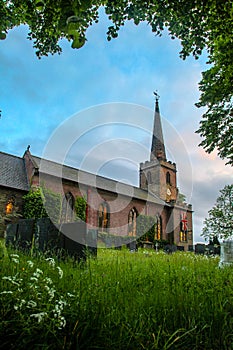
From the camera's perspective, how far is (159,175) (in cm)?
3941

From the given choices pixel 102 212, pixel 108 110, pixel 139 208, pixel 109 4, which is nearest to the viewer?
pixel 109 4

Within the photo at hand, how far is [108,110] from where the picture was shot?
17.6 meters

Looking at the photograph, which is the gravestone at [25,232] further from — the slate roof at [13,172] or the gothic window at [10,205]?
the slate roof at [13,172]

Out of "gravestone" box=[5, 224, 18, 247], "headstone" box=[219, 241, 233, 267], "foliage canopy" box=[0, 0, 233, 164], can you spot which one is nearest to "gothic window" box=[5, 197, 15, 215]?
"gravestone" box=[5, 224, 18, 247]

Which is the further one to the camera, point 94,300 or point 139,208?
point 139,208

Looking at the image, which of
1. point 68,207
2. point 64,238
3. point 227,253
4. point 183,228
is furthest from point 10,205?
point 183,228

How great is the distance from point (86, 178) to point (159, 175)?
14287 millimetres

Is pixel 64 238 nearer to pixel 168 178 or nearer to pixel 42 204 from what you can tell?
pixel 42 204

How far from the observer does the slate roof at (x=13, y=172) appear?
22.3 metres

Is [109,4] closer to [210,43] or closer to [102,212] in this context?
[210,43]

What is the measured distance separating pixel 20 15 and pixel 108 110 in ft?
45.1

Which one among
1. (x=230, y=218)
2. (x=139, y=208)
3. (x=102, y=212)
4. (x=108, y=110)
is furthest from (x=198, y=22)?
(x=139, y=208)

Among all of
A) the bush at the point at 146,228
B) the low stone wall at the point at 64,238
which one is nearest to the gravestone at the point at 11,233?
the low stone wall at the point at 64,238

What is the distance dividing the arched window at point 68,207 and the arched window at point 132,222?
7763 millimetres
